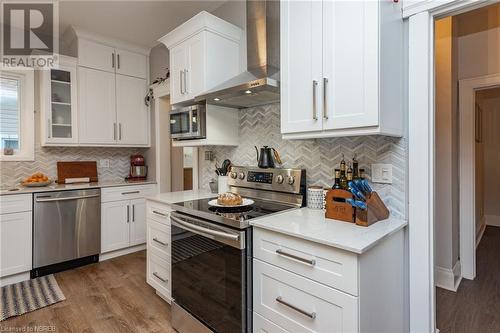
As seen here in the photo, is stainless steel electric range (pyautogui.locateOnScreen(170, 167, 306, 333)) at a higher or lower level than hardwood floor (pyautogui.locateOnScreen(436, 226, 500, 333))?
higher

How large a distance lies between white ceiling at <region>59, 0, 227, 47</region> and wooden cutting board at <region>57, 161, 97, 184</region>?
169 cm

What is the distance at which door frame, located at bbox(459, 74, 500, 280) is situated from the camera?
2.72m

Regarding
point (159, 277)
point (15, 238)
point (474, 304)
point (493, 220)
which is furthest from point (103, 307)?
point (493, 220)

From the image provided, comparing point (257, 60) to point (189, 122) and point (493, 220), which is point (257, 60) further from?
point (493, 220)

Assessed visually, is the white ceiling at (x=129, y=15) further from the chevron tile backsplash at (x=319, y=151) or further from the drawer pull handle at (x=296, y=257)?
the drawer pull handle at (x=296, y=257)

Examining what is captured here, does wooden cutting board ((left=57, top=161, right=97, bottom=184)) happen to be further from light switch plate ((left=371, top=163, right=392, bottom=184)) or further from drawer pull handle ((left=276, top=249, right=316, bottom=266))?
light switch plate ((left=371, top=163, right=392, bottom=184))

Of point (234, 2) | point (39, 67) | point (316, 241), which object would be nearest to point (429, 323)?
point (316, 241)

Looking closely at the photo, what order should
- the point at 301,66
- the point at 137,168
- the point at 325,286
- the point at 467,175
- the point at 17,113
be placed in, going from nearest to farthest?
the point at 325,286 < the point at 301,66 < the point at 467,175 < the point at 17,113 < the point at 137,168

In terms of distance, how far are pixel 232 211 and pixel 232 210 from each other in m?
0.03

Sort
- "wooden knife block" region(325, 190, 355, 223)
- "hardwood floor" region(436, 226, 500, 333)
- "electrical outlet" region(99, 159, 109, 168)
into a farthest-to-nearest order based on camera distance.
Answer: "electrical outlet" region(99, 159, 109, 168) → "hardwood floor" region(436, 226, 500, 333) → "wooden knife block" region(325, 190, 355, 223)

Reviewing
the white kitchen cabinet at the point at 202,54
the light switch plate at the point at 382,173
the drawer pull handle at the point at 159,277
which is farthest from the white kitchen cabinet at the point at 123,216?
the light switch plate at the point at 382,173

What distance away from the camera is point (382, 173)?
1685mm

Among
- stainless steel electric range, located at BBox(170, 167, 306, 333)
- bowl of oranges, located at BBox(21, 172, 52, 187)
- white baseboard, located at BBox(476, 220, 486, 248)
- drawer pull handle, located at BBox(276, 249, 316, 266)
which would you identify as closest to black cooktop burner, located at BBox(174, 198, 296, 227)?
stainless steel electric range, located at BBox(170, 167, 306, 333)

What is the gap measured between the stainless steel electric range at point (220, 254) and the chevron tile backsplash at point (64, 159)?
246 cm
